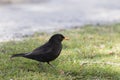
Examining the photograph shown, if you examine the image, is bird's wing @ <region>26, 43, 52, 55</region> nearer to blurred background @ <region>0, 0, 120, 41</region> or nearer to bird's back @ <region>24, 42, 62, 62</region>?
bird's back @ <region>24, 42, 62, 62</region>

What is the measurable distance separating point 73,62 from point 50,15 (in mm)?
14031

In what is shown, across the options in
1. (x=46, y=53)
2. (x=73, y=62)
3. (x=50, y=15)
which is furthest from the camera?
(x=50, y=15)

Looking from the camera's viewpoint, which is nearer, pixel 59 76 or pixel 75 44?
pixel 59 76

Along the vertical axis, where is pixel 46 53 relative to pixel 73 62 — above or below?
above

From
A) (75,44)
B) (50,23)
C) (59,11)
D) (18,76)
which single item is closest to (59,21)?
(50,23)

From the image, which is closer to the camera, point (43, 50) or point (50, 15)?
point (43, 50)

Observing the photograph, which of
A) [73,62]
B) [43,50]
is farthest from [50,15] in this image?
[43,50]

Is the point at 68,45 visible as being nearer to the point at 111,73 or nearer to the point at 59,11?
the point at 111,73

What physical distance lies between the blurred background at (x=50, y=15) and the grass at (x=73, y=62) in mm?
2500

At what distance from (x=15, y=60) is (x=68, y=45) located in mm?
3107

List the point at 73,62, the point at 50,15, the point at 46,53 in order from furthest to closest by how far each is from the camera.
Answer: the point at 50,15 → the point at 73,62 → the point at 46,53

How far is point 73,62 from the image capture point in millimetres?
12086

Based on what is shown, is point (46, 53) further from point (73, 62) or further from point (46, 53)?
point (73, 62)

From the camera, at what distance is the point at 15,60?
39.3 feet
